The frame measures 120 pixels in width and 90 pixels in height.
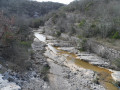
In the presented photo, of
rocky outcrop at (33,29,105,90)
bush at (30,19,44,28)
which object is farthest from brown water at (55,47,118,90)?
bush at (30,19,44,28)

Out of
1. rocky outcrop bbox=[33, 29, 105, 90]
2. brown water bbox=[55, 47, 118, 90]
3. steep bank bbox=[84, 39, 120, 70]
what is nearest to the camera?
rocky outcrop bbox=[33, 29, 105, 90]

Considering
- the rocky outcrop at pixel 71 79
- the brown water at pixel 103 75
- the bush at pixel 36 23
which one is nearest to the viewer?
the rocky outcrop at pixel 71 79

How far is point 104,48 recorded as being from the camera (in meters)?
14.5

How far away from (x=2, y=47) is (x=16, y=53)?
3.84 ft

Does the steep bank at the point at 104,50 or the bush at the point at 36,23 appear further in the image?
the bush at the point at 36,23

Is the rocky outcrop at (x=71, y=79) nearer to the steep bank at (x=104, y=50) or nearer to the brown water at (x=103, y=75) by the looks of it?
the brown water at (x=103, y=75)

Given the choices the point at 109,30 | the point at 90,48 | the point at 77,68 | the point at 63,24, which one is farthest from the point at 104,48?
the point at 63,24

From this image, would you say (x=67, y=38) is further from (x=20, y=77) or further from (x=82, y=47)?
(x=20, y=77)

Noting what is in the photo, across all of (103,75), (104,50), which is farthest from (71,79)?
(104,50)

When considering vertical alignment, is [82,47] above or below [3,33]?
below

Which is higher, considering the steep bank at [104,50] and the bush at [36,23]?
the bush at [36,23]

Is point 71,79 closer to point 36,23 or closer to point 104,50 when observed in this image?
point 104,50

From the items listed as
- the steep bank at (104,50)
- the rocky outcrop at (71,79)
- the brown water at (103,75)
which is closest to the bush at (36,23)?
the steep bank at (104,50)

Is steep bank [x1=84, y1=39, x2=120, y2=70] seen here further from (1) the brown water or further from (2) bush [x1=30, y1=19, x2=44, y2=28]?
(2) bush [x1=30, y1=19, x2=44, y2=28]
